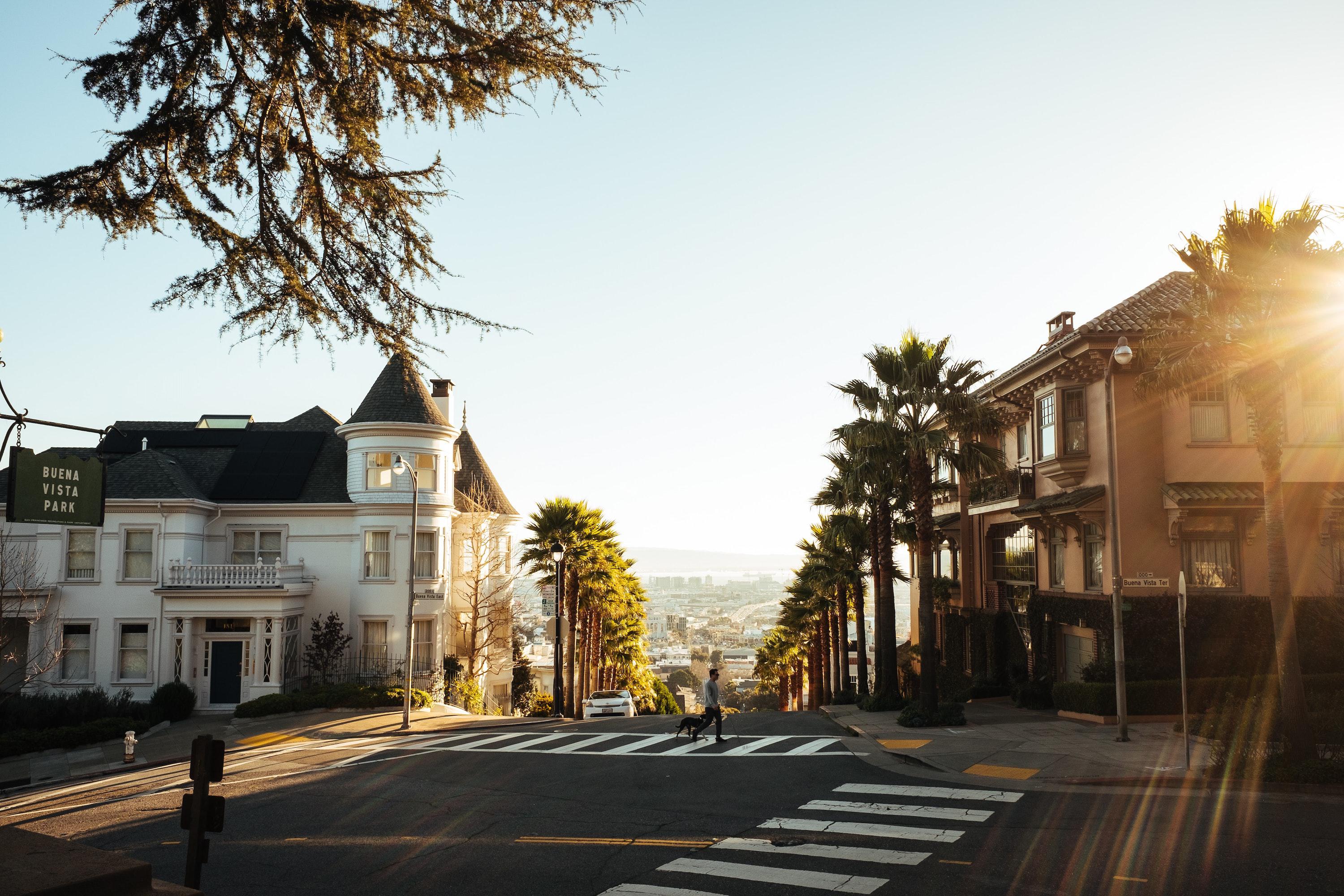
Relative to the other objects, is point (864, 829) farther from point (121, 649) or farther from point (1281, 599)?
point (121, 649)

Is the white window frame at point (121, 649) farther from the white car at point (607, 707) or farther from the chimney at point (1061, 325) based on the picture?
the chimney at point (1061, 325)

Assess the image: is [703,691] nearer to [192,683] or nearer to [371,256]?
[371,256]

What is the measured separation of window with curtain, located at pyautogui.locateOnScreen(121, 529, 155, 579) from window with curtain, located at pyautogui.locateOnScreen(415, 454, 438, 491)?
32.3 ft

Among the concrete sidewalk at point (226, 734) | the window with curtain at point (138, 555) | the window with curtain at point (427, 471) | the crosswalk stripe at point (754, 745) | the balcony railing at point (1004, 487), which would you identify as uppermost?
the window with curtain at point (427, 471)

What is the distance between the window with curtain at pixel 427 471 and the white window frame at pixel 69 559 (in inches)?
451

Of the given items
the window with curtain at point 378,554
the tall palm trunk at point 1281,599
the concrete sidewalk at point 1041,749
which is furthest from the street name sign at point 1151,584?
the window with curtain at point 378,554

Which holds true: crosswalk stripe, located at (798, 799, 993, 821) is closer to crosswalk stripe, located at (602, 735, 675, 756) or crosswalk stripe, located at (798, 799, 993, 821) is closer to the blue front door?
crosswalk stripe, located at (602, 735, 675, 756)

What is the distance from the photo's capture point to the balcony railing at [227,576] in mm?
33062

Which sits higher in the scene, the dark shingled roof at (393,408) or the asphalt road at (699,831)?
the dark shingled roof at (393,408)

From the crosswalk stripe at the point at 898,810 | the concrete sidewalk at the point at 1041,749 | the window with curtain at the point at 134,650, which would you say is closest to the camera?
the crosswalk stripe at the point at 898,810

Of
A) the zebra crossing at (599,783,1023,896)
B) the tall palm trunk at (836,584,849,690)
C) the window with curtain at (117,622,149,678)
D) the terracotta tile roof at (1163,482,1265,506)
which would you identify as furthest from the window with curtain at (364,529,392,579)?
the terracotta tile roof at (1163,482,1265,506)

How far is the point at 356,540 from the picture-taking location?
1401 inches

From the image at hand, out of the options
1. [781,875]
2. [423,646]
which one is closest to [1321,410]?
[781,875]

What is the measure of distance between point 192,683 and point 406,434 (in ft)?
38.8
